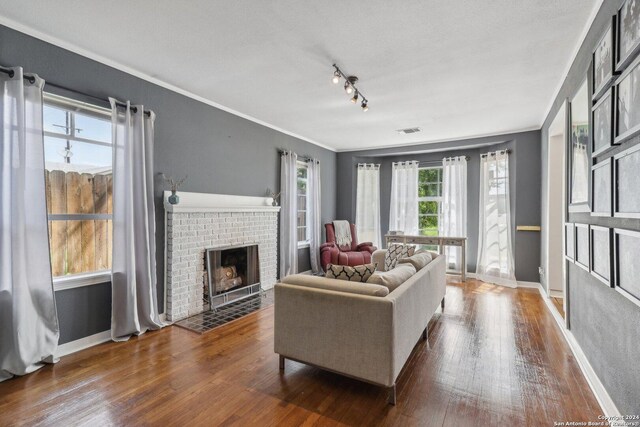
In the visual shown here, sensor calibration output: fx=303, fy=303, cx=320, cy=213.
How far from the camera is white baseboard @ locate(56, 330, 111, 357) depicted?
263cm

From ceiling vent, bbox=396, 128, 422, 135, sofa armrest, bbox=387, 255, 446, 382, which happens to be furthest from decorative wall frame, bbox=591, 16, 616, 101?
ceiling vent, bbox=396, 128, 422, 135

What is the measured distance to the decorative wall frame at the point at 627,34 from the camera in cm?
146

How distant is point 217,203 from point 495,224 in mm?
4675

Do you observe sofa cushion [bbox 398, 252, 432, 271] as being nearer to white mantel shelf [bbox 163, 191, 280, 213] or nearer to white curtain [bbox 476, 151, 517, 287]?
white mantel shelf [bbox 163, 191, 280, 213]

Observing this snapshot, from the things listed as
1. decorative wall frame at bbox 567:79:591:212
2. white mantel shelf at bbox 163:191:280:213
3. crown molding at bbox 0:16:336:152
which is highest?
crown molding at bbox 0:16:336:152

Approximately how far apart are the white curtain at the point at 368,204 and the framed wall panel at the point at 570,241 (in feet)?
12.9

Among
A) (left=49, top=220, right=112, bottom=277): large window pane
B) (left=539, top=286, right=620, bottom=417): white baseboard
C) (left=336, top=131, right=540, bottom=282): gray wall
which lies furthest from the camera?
(left=336, top=131, right=540, bottom=282): gray wall

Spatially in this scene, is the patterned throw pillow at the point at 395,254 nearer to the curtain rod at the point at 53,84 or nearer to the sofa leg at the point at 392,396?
the sofa leg at the point at 392,396

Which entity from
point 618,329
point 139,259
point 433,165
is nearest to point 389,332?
point 618,329

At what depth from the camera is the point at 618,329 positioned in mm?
1736

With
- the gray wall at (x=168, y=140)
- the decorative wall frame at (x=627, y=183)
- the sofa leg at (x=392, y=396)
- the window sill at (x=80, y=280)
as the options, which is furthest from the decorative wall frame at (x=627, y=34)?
the window sill at (x=80, y=280)

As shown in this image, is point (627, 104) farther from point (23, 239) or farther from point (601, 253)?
point (23, 239)

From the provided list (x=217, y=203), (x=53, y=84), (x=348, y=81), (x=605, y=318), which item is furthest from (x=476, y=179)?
(x=53, y=84)

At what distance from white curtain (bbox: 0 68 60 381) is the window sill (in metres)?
0.15
